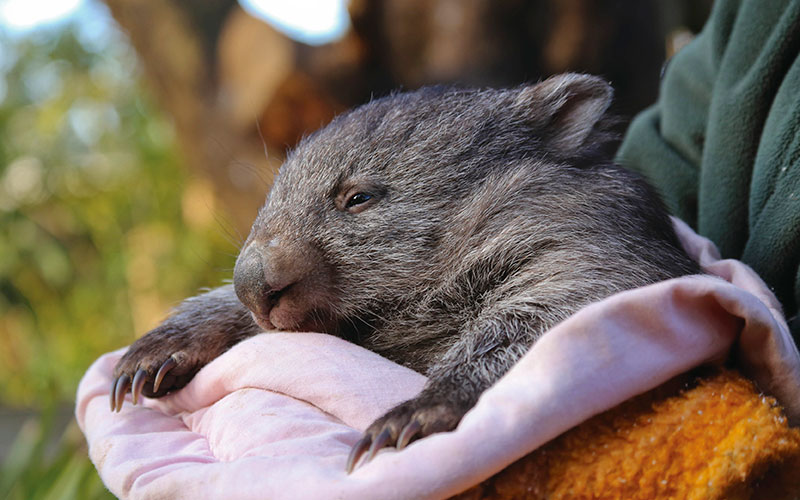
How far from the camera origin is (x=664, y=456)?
892mm

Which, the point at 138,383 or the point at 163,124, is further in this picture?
the point at 163,124

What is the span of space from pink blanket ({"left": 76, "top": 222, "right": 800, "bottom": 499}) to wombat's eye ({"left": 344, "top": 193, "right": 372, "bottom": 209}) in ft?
1.10

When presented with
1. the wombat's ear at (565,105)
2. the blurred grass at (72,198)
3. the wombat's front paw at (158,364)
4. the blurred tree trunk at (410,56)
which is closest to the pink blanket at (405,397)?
the wombat's front paw at (158,364)

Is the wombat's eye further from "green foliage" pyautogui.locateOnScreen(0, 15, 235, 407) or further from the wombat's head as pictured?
"green foliage" pyautogui.locateOnScreen(0, 15, 235, 407)

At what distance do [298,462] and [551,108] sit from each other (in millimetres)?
999

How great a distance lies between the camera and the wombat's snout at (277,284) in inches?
52.3

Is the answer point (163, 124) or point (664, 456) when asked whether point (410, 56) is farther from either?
point (163, 124)

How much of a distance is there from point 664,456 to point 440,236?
0.63 metres

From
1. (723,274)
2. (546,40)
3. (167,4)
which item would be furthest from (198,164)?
(723,274)

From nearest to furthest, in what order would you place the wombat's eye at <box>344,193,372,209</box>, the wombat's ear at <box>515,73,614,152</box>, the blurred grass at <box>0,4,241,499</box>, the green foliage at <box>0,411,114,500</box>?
the wombat's eye at <box>344,193,372,209</box>, the wombat's ear at <box>515,73,614,152</box>, the green foliage at <box>0,411,114,500</box>, the blurred grass at <box>0,4,241,499</box>

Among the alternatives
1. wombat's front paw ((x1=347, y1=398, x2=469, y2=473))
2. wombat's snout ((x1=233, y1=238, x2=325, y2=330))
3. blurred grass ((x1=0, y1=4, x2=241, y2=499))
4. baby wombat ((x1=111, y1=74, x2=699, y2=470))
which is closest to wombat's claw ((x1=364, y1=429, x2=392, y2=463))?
wombat's front paw ((x1=347, y1=398, x2=469, y2=473))

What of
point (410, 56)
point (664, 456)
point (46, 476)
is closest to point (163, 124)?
point (410, 56)

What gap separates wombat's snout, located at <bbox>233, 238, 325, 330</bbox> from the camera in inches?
52.3

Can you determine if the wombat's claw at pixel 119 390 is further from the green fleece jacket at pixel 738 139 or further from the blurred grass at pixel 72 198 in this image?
the blurred grass at pixel 72 198
